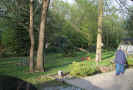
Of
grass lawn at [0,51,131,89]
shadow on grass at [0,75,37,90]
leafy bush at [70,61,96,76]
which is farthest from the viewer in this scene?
leafy bush at [70,61,96,76]

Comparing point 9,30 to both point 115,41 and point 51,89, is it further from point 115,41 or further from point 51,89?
point 115,41

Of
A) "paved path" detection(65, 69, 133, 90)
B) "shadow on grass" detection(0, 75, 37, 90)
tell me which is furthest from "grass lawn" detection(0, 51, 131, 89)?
"shadow on grass" detection(0, 75, 37, 90)

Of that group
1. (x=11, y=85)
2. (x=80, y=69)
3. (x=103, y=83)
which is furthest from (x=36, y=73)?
(x=11, y=85)

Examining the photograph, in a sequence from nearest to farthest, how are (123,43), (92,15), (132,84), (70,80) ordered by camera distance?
(132,84) < (70,80) < (123,43) < (92,15)

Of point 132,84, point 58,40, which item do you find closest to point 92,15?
point 58,40

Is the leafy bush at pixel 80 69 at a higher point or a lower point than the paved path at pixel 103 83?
higher

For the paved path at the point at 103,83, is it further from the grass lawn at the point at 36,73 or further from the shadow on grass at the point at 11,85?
the shadow on grass at the point at 11,85

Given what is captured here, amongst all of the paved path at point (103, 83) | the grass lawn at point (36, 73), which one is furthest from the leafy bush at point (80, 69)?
the grass lawn at point (36, 73)

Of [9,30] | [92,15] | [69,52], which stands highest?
[92,15]

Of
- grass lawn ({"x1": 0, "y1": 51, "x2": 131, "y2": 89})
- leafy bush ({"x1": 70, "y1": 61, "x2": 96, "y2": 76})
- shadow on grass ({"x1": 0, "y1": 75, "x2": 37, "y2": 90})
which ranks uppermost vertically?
shadow on grass ({"x1": 0, "y1": 75, "x2": 37, "y2": 90})

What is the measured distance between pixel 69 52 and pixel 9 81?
20.6m

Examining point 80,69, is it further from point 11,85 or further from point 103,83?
point 11,85

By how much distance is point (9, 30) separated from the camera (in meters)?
22.5

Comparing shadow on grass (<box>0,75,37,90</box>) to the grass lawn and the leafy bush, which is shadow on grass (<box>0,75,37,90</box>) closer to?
the grass lawn
